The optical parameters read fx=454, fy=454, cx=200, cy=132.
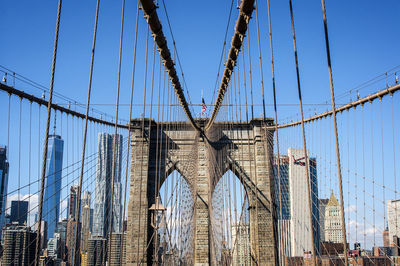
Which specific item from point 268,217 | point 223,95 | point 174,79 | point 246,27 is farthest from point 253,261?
point 246,27

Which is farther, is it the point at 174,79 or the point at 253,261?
the point at 253,261

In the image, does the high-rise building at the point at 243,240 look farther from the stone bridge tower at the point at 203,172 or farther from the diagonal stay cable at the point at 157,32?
the diagonal stay cable at the point at 157,32

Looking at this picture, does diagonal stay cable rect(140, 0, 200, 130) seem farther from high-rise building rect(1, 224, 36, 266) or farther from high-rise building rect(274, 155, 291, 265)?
high-rise building rect(1, 224, 36, 266)

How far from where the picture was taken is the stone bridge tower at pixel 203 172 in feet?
59.5

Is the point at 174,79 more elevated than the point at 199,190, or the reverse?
the point at 174,79

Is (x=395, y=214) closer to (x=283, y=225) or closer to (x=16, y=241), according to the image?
(x=283, y=225)

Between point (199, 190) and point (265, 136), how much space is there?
3596 millimetres

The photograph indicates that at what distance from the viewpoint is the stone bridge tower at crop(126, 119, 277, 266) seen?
1814 centimetres

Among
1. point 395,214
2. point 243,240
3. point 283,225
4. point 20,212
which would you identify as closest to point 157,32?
point 243,240

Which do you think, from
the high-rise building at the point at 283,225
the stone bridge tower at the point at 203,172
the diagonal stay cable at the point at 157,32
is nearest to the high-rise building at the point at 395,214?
the high-rise building at the point at 283,225

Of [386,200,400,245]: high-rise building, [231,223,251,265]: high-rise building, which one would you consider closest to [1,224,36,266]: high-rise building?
[231,223,251,265]: high-rise building

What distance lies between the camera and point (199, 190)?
19047mm

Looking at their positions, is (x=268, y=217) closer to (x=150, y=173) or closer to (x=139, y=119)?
(x=150, y=173)

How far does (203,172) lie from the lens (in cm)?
1950
